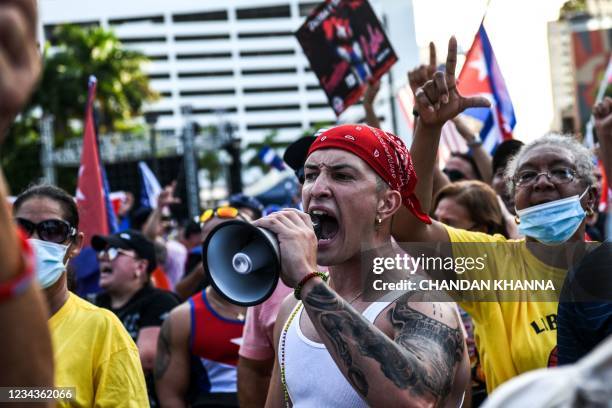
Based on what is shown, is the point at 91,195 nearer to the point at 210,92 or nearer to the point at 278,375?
the point at 278,375

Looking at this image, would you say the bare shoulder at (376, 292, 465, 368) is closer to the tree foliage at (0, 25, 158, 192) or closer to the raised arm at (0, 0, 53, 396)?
the raised arm at (0, 0, 53, 396)

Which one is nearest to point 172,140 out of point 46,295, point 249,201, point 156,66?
point 249,201

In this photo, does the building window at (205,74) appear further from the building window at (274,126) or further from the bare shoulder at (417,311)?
the bare shoulder at (417,311)

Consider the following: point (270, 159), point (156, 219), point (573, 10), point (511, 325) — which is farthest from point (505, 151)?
point (573, 10)

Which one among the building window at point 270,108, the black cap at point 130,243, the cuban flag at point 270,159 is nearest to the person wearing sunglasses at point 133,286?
the black cap at point 130,243

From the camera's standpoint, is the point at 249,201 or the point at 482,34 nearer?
the point at 482,34

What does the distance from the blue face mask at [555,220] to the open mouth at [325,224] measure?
3.69 feet

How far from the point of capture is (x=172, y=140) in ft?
138

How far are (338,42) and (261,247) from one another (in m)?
5.04

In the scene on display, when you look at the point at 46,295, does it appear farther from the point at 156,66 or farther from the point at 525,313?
the point at 156,66

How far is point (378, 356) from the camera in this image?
2477mm

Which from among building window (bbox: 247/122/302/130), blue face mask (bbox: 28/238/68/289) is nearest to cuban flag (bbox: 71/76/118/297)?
blue face mask (bbox: 28/238/68/289)

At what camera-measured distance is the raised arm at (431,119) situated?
11.8 feet

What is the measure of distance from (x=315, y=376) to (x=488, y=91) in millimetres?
4597
